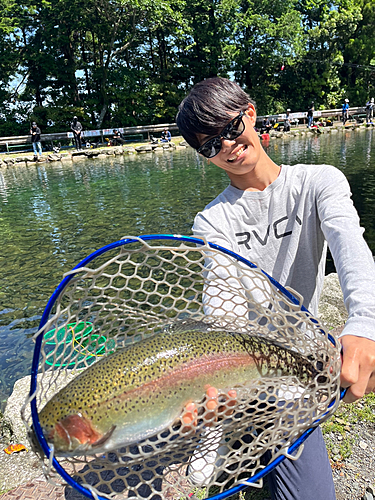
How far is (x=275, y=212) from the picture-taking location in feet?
9.50

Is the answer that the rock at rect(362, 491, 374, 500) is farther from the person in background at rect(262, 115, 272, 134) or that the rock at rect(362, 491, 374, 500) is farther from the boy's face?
the person in background at rect(262, 115, 272, 134)

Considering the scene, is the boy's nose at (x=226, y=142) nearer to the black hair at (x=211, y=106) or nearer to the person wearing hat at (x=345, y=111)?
the black hair at (x=211, y=106)

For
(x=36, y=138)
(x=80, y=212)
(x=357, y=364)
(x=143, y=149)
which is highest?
(x=36, y=138)

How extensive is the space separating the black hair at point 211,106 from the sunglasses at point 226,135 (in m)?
0.03

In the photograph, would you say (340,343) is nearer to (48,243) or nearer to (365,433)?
(365,433)

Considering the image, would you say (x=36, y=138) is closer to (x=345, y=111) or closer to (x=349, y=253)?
(x=345, y=111)

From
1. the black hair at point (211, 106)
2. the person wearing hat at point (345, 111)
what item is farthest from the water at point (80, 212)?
the person wearing hat at point (345, 111)

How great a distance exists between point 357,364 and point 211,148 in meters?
1.79

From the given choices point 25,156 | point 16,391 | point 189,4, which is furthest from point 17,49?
point 16,391

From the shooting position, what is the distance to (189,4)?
41812 millimetres

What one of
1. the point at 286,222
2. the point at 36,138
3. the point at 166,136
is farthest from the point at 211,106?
the point at 166,136

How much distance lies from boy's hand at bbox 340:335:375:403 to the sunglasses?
5.41 ft

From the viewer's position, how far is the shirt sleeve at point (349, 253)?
5.80 feet

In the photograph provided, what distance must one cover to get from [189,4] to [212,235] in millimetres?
47889
